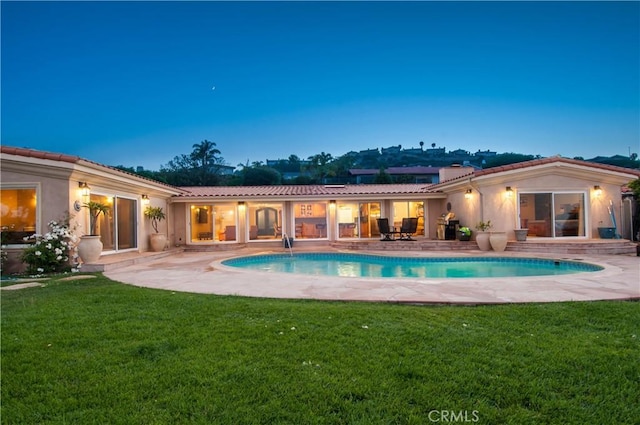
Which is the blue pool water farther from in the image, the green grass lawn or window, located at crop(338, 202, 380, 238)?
the green grass lawn

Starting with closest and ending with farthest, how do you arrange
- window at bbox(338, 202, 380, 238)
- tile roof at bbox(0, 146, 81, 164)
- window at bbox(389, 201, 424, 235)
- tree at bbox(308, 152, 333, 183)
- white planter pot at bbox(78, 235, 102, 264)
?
tile roof at bbox(0, 146, 81, 164) < white planter pot at bbox(78, 235, 102, 264) < window at bbox(338, 202, 380, 238) < window at bbox(389, 201, 424, 235) < tree at bbox(308, 152, 333, 183)

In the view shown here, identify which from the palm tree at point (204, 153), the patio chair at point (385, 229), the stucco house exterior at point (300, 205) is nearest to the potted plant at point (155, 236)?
the stucco house exterior at point (300, 205)

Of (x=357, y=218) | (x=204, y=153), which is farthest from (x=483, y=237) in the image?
(x=204, y=153)

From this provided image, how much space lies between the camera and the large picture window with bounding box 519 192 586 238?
14.3 meters

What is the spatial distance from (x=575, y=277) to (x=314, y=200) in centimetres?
1153

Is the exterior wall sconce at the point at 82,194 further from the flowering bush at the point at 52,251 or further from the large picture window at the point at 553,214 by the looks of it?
the large picture window at the point at 553,214

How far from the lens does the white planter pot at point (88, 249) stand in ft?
31.2

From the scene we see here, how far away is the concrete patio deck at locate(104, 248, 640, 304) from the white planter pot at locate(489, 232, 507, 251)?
14.3ft

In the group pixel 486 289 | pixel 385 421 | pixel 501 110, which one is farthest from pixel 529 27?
pixel 385 421

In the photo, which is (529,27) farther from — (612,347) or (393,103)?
(612,347)

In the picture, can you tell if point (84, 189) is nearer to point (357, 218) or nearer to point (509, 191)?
point (357, 218)

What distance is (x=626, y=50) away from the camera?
1650 centimetres

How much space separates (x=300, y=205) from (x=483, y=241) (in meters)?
8.24

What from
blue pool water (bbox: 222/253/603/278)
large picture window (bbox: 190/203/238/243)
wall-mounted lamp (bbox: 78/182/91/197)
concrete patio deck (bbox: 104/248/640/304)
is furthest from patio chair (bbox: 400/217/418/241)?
wall-mounted lamp (bbox: 78/182/91/197)
